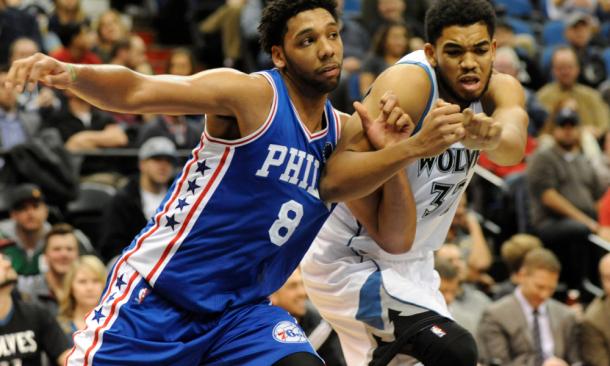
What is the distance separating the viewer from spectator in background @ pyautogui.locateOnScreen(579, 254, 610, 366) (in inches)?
328

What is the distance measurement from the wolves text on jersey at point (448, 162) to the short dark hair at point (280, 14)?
0.75m

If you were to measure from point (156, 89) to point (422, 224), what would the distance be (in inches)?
57.8

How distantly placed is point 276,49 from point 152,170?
4.51m

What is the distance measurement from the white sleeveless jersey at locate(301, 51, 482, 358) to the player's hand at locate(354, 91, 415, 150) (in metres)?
0.22

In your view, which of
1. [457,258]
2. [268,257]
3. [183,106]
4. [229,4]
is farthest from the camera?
[229,4]

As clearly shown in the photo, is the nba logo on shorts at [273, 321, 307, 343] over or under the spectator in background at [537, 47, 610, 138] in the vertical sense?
over

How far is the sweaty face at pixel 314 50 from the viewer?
4523 millimetres

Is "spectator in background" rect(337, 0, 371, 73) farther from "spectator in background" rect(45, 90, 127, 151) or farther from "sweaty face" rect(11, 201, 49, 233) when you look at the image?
"sweaty face" rect(11, 201, 49, 233)

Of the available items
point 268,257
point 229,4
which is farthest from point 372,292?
point 229,4

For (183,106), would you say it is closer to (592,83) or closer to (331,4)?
(331,4)

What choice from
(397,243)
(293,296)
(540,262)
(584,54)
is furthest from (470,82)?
(584,54)

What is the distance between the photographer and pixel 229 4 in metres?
13.8

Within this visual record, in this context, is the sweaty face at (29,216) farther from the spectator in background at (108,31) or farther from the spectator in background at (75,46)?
Answer: the spectator in background at (108,31)

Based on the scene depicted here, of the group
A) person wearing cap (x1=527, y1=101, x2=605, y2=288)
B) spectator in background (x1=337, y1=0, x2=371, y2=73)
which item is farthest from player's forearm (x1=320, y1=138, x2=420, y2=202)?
spectator in background (x1=337, y1=0, x2=371, y2=73)
